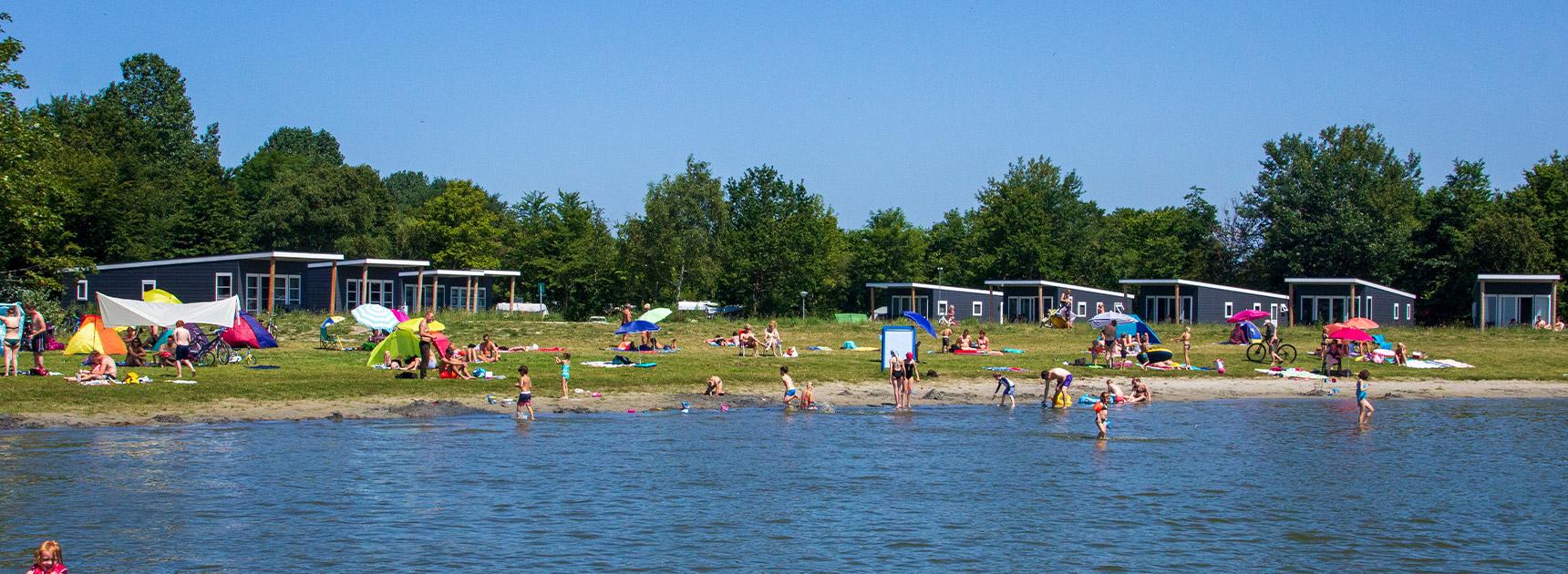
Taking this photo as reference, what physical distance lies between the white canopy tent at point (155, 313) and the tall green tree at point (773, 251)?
4763 cm

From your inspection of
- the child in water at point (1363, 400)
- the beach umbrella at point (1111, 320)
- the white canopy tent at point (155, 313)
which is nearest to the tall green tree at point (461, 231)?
the beach umbrella at point (1111, 320)

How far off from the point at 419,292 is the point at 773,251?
23000 mm

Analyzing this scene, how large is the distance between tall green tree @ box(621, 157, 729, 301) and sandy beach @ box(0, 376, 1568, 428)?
1546 inches

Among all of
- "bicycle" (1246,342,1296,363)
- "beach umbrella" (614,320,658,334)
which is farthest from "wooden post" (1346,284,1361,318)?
"beach umbrella" (614,320,658,334)

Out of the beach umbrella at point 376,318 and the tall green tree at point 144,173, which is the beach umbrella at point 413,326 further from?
the tall green tree at point 144,173

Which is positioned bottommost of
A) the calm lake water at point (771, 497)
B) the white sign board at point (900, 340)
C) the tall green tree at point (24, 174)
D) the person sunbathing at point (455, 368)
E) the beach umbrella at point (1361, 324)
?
the calm lake water at point (771, 497)

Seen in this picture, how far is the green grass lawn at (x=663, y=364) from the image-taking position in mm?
27016

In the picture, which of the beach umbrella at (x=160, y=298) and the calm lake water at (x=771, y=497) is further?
the beach umbrella at (x=160, y=298)

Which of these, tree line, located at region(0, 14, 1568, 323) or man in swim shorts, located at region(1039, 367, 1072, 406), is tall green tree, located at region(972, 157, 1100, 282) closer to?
tree line, located at region(0, 14, 1568, 323)

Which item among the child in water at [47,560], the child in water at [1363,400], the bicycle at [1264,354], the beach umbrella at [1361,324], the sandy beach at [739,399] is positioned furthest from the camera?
the bicycle at [1264,354]

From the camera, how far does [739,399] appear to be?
31.4m

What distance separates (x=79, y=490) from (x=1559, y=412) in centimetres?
3335

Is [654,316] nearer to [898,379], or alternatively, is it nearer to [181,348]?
[898,379]

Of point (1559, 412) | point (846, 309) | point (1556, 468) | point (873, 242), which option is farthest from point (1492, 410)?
point (873, 242)
